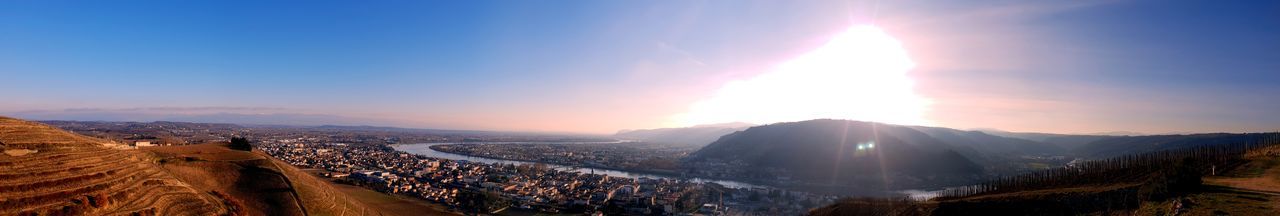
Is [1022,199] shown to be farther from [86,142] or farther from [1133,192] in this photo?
[86,142]

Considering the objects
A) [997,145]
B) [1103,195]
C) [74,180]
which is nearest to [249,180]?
[74,180]

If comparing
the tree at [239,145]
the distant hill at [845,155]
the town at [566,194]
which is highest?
the tree at [239,145]

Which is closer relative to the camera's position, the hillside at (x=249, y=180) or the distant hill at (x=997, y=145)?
the hillside at (x=249, y=180)

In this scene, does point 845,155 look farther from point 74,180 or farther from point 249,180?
point 74,180

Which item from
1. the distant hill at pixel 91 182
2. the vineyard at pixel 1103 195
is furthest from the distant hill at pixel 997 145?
the distant hill at pixel 91 182

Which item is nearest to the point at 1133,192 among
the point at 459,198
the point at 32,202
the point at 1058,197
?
the point at 1058,197

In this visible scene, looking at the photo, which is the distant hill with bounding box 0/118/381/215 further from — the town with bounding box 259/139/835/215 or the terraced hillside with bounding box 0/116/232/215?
the town with bounding box 259/139/835/215

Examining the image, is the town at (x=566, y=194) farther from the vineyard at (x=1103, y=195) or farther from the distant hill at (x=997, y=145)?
the distant hill at (x=997, y=145)

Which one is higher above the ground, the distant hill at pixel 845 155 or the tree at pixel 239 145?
the tree at pixel 239 145
